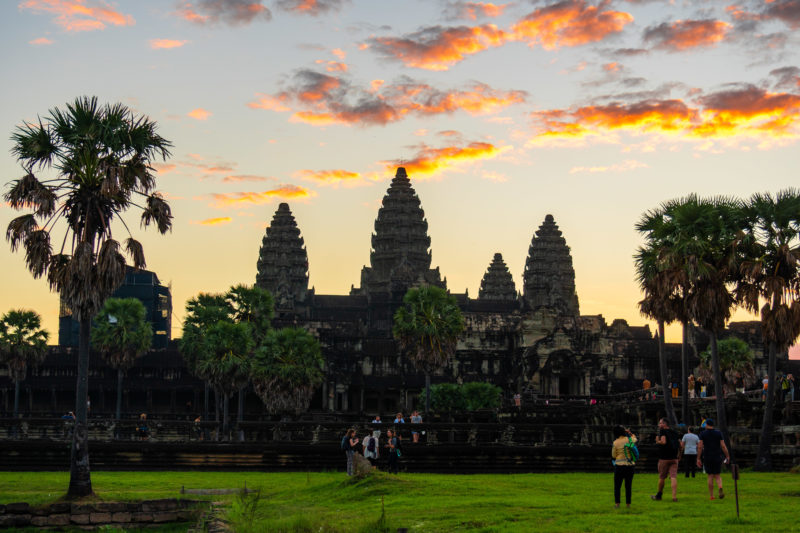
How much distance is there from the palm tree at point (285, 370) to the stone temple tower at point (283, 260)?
Answer: 67.8 meters

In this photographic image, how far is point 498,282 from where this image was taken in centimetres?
15688

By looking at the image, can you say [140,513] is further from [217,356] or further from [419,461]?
[217,356]

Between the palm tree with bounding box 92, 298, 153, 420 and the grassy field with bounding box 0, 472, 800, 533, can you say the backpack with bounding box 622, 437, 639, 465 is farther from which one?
the palm tree with bounding box 92, 298, 153, 420

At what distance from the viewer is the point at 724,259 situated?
35062 mm

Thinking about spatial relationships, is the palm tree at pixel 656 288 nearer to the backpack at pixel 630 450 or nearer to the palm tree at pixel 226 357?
the backpack at pixel 630 450

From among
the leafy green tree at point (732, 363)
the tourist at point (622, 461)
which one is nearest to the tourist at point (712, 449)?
the tourist at point (622, 461)

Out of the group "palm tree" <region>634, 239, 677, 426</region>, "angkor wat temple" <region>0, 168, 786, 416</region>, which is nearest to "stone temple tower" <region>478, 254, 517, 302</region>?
"angkor wat temple" <region>0, 168, 786, 416</region>

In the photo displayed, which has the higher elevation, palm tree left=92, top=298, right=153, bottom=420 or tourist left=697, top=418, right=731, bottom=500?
palm tree left=92, top=298, right=153, bottom=420

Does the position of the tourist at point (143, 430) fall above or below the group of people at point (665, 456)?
below

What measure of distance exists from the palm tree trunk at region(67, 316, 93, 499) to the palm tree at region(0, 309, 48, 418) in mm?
50349

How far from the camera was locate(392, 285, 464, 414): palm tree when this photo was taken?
6706 cm

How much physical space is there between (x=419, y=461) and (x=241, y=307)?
140 feet

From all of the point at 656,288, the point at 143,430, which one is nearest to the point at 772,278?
the point at 656,288

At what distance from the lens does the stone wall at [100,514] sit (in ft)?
74.7
